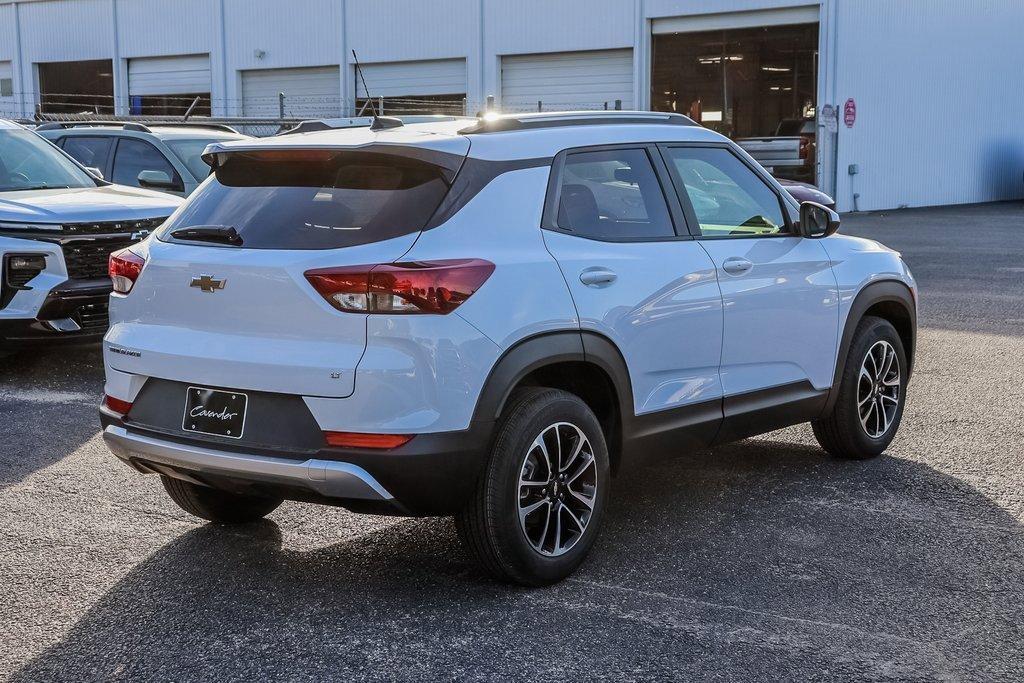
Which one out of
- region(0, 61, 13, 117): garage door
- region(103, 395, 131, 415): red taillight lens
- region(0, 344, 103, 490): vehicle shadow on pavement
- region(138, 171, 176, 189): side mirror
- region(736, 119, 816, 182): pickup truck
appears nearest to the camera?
region(103, 395, 131, 415): red taillight lens

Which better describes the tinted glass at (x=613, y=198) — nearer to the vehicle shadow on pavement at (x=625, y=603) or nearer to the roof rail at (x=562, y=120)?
the roof rail at (x=562, y=120)

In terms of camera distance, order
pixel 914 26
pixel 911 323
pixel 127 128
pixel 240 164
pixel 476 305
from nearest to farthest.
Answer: pixel 476 305
pixel 240 164
pixel 911 323
pixel 127 128
pixel 914 26

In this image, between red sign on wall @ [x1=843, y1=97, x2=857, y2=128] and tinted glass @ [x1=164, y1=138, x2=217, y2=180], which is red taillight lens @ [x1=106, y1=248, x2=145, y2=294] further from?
red sign on wall @ [x1=843, y1=97, x2=857, y2=128]

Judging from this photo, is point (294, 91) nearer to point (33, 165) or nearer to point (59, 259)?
point (33, 165)

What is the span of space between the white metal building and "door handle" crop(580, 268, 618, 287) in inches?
→ 923

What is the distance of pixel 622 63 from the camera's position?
3011 centimetres

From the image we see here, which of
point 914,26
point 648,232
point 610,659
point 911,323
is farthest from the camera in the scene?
point 914,26

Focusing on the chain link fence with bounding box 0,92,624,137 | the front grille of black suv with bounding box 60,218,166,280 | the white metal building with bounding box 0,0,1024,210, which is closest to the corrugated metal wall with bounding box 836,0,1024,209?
the white metal building with bounding box 0,0,1024,210

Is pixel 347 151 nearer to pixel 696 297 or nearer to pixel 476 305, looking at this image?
pixel 476 305

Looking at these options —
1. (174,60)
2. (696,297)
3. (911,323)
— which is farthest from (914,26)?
(696,297)

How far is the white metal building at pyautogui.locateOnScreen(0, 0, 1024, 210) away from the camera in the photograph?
28625 mm

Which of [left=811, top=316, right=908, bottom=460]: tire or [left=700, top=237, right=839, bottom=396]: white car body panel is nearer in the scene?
[left=700, top=237, right=839, bottom=396]: white car body panel

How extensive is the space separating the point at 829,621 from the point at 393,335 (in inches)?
68.3

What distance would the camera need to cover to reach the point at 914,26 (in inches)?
1176
